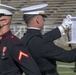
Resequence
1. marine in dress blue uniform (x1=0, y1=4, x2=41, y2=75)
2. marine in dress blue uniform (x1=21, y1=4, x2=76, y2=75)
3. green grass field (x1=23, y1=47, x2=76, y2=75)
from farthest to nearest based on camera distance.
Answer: green grass field (x1=23, y1=47, x2=76, y2=75) < marine in dress blue uniform (x1=21, y1=4, x2=76, y2=75) < marine in dress blue uniform (x1=0, y1=4, x2=41, y2=75)

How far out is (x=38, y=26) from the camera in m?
4.56

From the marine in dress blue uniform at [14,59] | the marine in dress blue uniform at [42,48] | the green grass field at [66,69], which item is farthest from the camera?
the green grass field at [66,69]

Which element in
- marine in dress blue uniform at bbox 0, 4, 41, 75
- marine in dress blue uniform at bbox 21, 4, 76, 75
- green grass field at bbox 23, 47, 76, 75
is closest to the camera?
marine in dress blue uniform at bbox 0, 4, 41, 75

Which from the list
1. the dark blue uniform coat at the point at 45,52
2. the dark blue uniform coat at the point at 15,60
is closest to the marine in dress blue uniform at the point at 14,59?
the dark blue uniform coat at the point at 15,60

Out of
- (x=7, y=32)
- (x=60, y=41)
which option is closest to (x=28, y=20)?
(x=7, y=32)

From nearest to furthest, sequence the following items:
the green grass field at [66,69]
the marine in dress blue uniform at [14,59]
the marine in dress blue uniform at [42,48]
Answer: the marine in dress blue uniform at [14,59] < the marine in dress blue uniform at [42,48] < the green grass field at [66,69]

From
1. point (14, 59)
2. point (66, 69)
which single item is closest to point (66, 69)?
point (66, 69)

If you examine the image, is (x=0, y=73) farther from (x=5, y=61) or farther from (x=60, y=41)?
(x=60, y=41)

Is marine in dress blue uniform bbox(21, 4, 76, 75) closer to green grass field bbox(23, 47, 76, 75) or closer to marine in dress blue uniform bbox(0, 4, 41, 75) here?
marine in dress blue uniform bbox(0, 4, 41, 75)

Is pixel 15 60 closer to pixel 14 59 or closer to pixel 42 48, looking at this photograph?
pixel 14 59

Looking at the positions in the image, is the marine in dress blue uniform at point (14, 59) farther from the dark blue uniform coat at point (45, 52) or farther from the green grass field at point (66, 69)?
the green grass field at point (66, 69)

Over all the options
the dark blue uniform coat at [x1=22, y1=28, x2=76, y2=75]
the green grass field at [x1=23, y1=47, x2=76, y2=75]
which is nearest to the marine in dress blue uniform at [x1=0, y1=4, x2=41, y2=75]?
the dark blue uniform coat at [x1=22, y1=28, x2=76, y2=75]

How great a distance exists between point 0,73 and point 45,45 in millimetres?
879

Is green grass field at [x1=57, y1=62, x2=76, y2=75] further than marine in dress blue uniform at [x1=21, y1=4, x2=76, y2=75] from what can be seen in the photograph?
Yes
